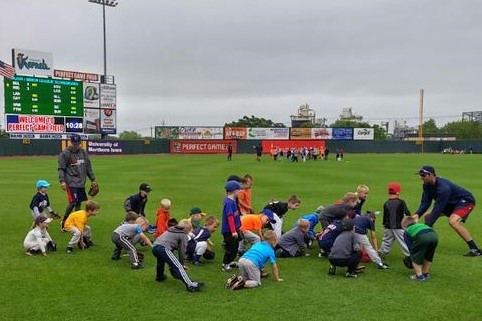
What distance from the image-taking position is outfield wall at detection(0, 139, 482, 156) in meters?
52.9

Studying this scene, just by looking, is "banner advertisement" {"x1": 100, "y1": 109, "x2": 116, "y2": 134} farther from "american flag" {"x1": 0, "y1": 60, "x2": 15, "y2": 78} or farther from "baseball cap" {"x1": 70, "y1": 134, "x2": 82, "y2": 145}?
"baseball cap" {"x1": 70, "y1": 134, "x2": 82, "y2": 145}

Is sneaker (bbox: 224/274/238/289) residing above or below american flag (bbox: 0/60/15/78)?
below

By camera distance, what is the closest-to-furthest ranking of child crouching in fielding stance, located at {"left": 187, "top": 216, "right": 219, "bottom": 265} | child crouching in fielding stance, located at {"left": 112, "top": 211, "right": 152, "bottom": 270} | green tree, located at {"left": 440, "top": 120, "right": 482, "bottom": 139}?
child crouching in fielding stance, located at {"left": 112, "top": 211, "right": 152, "bottom": 270}
child crouching in fielding stance, located at {"left": 187, "top": 216, "right": 219, "bottom": 265}
green tree, located at {"left": 440, "top": 120, "right": 482, "bottom": 139}

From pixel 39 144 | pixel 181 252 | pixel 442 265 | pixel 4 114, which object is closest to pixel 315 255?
pixel 442 265

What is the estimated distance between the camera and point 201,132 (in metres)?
72.9

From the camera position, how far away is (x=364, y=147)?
72.4 metres

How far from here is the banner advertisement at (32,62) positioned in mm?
45625

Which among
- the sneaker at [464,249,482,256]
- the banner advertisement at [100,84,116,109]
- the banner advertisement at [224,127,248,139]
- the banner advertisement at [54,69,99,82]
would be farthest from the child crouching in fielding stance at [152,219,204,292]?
the banner advertisement at [224,127,248,139]

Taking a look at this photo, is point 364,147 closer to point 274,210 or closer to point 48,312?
point 274,210

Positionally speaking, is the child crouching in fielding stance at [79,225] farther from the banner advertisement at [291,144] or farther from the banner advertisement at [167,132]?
the banner advertisement at [167,132]

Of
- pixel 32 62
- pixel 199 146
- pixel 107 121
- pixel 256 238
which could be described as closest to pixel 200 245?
pixel 256 238

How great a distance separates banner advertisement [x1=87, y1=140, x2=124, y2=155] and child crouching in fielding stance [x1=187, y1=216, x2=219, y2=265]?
165 ft

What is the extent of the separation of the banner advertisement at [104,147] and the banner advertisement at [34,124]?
432 inches

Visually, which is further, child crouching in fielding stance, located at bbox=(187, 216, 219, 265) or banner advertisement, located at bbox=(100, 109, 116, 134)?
banner advertisement, located at bbox=(100, 109, 116, 134)
